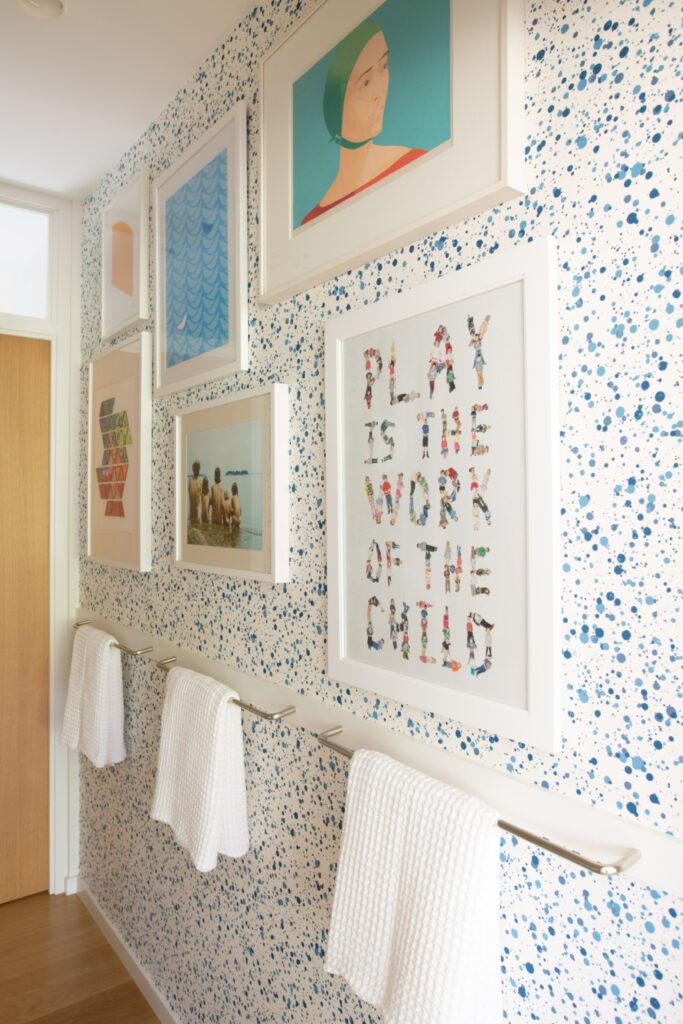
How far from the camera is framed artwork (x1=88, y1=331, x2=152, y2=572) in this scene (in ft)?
5.98

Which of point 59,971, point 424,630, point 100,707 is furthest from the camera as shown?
point 59,971

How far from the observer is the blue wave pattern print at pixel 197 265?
1456mm

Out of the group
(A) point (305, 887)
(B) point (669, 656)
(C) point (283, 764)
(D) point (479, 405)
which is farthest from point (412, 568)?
(A) point (305, 887)

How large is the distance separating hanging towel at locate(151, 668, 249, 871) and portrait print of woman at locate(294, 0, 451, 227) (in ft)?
3.26

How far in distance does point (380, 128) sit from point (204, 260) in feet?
2.10

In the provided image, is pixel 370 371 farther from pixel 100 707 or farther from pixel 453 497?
pixel 100 707

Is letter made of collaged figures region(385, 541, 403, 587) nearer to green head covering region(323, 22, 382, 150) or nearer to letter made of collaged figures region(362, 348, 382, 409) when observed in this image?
letter made of collaged figures region(362, 348, 382, 409)

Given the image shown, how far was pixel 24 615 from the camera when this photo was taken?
2322 millimetres

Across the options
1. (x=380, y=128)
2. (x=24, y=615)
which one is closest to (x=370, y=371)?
(x=380, y=128)

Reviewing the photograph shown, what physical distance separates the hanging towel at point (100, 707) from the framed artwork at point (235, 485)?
0.50 m

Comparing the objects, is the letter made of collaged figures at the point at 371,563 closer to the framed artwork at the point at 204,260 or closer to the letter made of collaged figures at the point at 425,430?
the letter made of collaged figures at the point at 425,430

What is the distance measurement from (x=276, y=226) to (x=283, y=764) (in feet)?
3.53

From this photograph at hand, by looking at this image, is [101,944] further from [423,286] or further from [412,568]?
[423,286]

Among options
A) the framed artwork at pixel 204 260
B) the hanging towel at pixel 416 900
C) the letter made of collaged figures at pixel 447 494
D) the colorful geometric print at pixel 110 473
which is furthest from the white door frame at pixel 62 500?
the letter made of collaged figures at pixel 447 494
